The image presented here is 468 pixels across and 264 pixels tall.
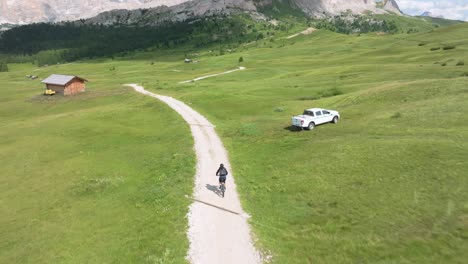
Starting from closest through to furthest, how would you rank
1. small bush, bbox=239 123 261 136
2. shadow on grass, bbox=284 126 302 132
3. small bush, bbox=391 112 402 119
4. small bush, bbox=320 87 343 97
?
small bush, bbox=391 112 402 119 → shadow on grass, bbox=284 126 302 132 → small bush, bbox=239 123 261 136 → small bush, bbox=320 87 343 97

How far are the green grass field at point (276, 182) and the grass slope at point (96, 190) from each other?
0.15 m

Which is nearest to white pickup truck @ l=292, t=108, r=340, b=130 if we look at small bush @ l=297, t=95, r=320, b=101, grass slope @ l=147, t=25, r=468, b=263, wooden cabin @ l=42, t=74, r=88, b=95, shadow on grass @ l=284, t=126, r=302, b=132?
shadow on grass @ l=284, t=126, r=302, b=132

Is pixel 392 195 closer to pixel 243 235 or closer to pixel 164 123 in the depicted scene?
pixel 243 235

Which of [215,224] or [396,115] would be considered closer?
[215,224]

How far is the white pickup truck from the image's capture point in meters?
46.9

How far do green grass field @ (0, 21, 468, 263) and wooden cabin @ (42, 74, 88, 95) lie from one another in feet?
151

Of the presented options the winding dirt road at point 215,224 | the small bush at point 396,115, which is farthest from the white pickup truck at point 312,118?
the winding dirt road at point 215,224

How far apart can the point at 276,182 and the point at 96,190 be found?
17423 millimetres

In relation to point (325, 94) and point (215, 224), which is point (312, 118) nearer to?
point (215, 224)

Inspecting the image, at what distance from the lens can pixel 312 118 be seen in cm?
4762

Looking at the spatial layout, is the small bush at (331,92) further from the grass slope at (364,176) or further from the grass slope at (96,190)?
the grass slope at (96,190)

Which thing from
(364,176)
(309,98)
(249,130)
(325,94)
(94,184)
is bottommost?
(94,184)

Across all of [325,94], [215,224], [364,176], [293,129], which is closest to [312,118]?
[293,129]

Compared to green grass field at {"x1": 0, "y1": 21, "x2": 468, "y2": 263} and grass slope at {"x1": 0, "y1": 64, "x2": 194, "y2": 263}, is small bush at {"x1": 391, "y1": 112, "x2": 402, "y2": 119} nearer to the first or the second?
green grass field at {"x1": 0, "y1": 21, "x2": 468, "y2": 263}
